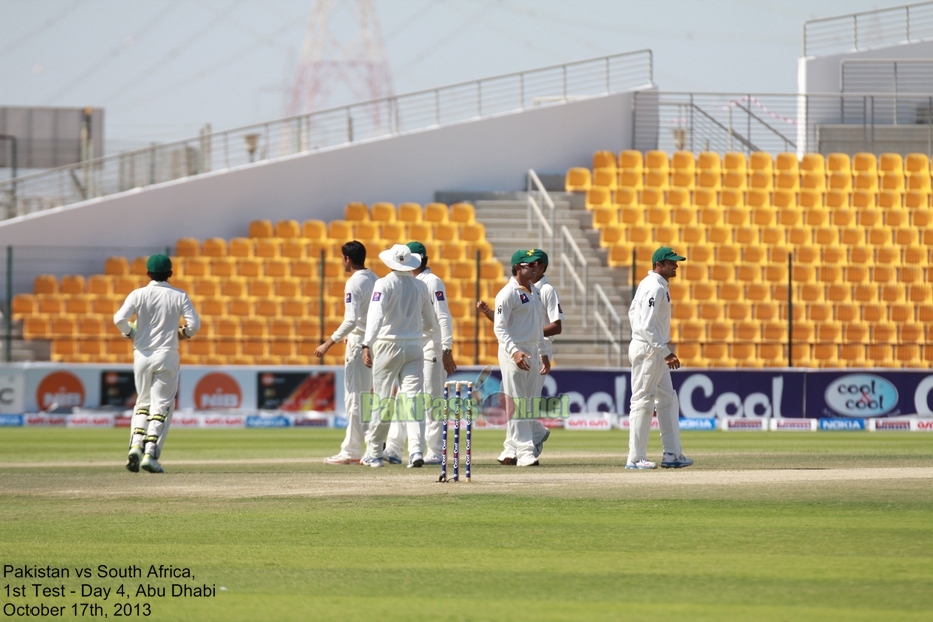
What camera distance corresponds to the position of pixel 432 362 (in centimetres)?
1342

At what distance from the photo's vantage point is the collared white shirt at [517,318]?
12.8 m

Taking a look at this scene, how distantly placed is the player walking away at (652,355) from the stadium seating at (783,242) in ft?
39.4

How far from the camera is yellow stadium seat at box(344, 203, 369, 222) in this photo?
29.7m

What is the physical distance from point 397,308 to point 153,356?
→ 2.36 meters

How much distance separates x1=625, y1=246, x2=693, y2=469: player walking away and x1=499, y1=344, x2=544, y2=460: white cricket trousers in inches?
39.7

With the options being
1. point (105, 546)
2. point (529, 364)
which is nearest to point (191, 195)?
point (529, 364)

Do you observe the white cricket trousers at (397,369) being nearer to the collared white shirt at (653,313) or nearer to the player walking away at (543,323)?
the player walking away at (543,323)

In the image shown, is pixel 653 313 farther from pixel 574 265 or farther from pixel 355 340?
pixel 574 265

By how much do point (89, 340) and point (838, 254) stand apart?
15.2 meters

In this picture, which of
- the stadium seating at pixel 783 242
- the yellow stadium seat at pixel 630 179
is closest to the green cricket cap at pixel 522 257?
the stadium seating at pixel 783 242

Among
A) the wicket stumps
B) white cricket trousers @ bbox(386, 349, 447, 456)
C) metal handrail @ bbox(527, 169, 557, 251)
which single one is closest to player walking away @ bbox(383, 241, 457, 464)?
white cricket trousers @ bbox(386, 349, 447, 456)

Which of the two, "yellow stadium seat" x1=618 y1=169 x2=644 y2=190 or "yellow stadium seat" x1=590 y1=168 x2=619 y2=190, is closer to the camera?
"yellow stadium seat" x1=618 y1=169 x2=644 y2=190

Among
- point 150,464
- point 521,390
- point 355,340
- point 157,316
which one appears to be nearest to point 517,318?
point 521,390

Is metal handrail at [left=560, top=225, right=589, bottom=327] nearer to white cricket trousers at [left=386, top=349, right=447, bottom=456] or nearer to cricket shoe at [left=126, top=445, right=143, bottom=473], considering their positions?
white cricket trousers at [left=386, top=349, right=447, bottom=456]
